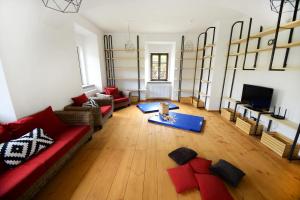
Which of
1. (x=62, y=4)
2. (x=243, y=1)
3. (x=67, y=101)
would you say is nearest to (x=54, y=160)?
(x=67, y=101)

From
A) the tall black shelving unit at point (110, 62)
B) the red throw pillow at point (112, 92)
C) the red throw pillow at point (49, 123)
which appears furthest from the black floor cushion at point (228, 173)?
the tall black shelving unit at point (110, 62)

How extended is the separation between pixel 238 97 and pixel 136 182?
11.3 feet

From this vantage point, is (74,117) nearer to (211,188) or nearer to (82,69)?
(211,188)

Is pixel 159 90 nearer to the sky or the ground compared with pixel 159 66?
nearer to the ground

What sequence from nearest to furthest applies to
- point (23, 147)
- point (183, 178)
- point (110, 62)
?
point (23, 147)
point (183, 178)
point (110, 62)

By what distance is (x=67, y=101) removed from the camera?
116 inches

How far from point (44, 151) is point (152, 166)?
55.7 inches

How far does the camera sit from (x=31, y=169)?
1.38m

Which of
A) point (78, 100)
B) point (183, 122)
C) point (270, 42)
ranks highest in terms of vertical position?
point (270, 42)

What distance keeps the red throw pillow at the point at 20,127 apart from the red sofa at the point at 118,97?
8.37 ft

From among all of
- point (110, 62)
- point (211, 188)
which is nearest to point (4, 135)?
point (211, 188)

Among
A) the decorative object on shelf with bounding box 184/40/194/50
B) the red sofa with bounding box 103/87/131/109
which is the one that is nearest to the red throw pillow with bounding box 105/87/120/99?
the red sofa with bounding box 103/87/131/109

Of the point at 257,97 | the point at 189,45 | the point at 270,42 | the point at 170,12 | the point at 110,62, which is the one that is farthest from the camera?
the point at 110,62

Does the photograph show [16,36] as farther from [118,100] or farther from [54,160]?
[118,100]
